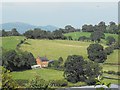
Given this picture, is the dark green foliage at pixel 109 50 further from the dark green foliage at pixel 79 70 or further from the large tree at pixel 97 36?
the large tree at pixel 97 36

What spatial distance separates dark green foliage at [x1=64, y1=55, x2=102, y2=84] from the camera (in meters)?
26.7

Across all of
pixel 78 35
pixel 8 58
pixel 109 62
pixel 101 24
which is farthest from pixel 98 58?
pixel 101 24

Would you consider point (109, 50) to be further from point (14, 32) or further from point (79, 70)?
point (14, 32)

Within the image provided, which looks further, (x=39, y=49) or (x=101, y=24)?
(x=101, y=24)

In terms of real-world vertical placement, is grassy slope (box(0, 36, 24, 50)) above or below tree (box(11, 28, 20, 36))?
below

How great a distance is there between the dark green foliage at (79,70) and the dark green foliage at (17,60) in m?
4.49

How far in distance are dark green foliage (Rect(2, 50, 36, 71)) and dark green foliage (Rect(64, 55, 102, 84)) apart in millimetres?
4493

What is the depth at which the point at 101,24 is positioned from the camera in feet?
184

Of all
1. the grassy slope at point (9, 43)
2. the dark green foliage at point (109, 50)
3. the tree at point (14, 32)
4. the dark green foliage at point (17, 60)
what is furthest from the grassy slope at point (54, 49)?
the tree at point (14, 32)

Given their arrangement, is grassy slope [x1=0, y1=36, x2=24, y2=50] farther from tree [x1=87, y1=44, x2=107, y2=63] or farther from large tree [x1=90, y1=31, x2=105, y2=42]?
large tree [x1=90, y1=31, x2=105, y2=42]

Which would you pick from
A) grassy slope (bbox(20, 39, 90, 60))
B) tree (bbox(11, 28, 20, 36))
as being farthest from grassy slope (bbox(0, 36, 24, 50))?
tree (bbox(11, 28, 20, 36))

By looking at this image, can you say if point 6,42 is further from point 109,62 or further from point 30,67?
point 109,62

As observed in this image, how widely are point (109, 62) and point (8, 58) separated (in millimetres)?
10638

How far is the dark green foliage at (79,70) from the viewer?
26.7m
